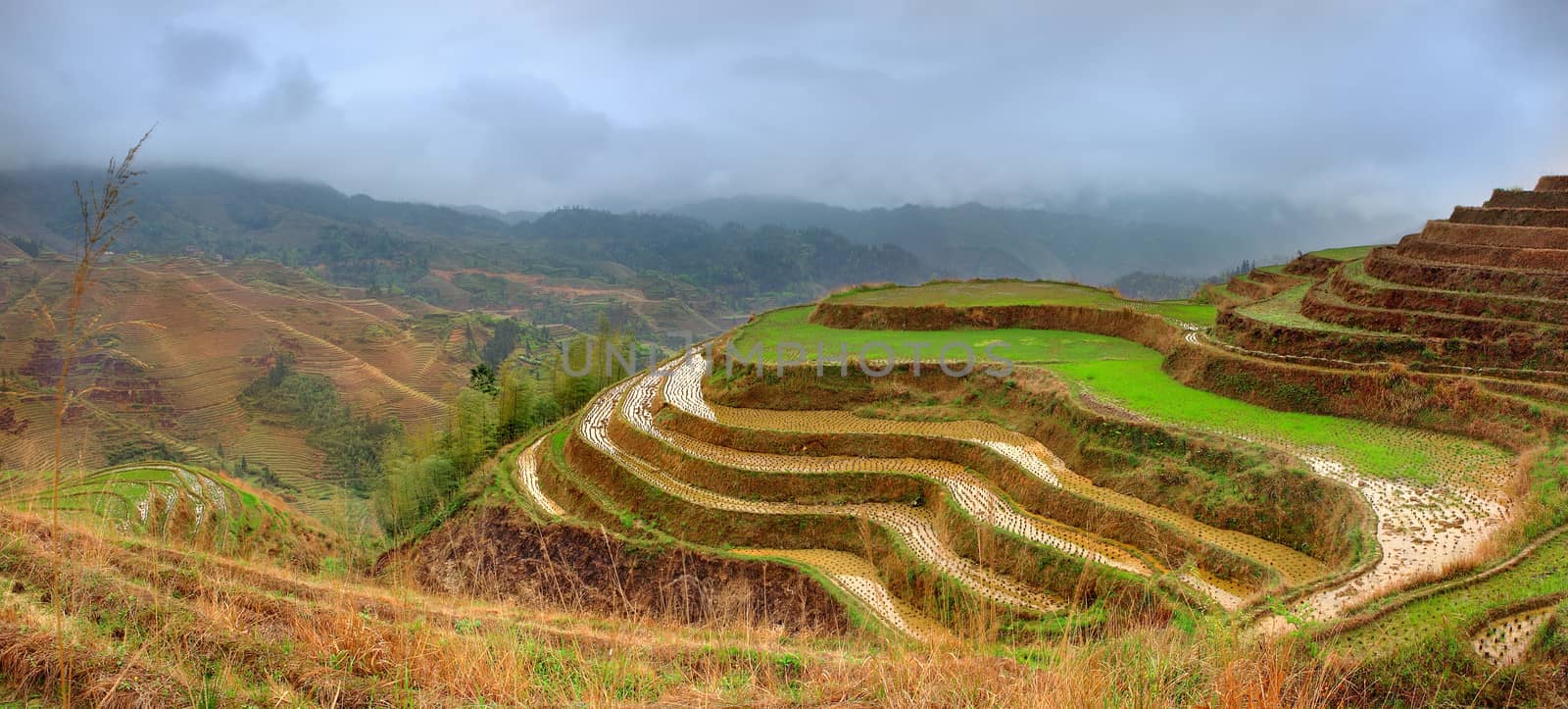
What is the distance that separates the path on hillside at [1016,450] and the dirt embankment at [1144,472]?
24 cm

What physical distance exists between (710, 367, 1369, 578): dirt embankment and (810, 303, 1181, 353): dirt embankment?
7.83 metres

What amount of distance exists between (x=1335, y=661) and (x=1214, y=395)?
13.3 meters

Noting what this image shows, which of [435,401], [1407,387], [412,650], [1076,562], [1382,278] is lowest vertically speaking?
[435,401]

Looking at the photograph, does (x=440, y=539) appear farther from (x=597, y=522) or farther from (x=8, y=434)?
(x=8, y=434)

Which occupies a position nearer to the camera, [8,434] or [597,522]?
[597,522]

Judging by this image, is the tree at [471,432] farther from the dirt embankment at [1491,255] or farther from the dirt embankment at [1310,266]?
the dirt embankment at [1310,266]

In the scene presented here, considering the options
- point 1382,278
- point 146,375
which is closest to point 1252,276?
point 1382,278

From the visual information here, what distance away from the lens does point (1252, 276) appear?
33031 millimetres

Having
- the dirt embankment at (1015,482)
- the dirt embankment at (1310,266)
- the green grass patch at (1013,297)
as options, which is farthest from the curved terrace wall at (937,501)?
the dirt embankment at (1310,266)

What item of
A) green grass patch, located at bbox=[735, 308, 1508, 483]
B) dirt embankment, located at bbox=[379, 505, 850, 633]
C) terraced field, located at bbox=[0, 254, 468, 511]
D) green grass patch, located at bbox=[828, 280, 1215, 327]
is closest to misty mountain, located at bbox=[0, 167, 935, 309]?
terraced field, located at bbox=[0, 254, 468, 511]

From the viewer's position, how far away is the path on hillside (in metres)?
10.4

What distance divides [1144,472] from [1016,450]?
300 cm

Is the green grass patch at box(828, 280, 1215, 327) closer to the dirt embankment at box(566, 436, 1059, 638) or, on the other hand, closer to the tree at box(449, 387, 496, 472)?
the dirt embankment at box(566, 436, 1059, 638)

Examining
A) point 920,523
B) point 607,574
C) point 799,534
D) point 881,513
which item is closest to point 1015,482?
point 920,523
